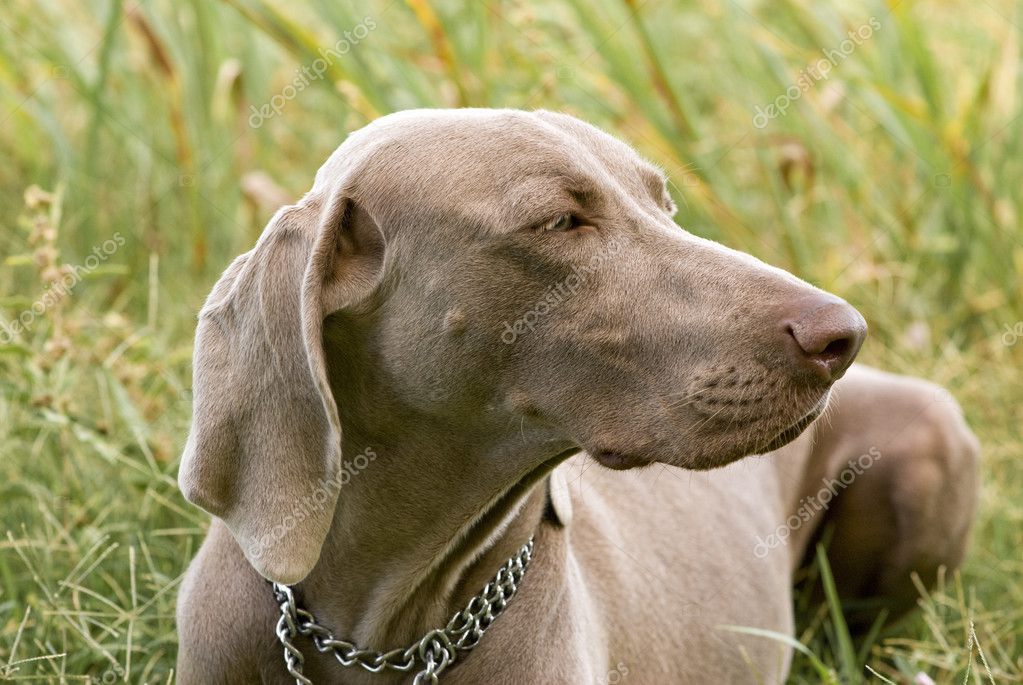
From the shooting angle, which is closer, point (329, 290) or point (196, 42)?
point (329, 290)

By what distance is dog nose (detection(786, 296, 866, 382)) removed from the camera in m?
2.12

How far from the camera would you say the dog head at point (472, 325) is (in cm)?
226

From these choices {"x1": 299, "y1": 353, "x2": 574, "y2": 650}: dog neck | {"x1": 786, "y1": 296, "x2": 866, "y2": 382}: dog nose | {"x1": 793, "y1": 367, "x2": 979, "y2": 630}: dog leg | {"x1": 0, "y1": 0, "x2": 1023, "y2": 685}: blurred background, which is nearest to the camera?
{"x1": 786, "y1": 296, "x2": 866, "y2": 382}: dog nose

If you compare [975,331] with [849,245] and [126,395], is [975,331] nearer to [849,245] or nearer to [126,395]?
[849,245]

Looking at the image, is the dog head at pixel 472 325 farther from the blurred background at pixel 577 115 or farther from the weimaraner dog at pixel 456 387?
the blurred background at pixel 577 115

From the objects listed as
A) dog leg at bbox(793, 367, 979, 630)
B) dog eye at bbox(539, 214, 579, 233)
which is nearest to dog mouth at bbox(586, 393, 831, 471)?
dog eye at bbox(539, 214, 579, 233)

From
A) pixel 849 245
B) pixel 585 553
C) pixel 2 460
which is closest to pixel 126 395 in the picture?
pixel 2 460

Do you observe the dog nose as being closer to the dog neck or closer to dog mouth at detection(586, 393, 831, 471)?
dog mouth at detection(586, 393, 831, 471)

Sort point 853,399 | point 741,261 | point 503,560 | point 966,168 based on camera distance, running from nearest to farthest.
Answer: point 741,261 < point 503,560 < point 853,399 < point 966,168

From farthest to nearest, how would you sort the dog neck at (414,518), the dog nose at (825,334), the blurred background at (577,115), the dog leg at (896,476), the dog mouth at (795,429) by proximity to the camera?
the blurred background at (577,115) → the dog leg at (896,476) → the dog neck at (414,518) → the dog mouth at (795,429) → the dog nose at (825,334)

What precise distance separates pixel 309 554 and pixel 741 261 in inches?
34.6

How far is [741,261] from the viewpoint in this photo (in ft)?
7.52

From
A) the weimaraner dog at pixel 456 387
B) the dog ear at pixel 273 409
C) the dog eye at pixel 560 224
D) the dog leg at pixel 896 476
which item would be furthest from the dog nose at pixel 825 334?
the dog leg at pixel 896 476

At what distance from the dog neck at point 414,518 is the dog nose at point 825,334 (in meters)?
0.47
